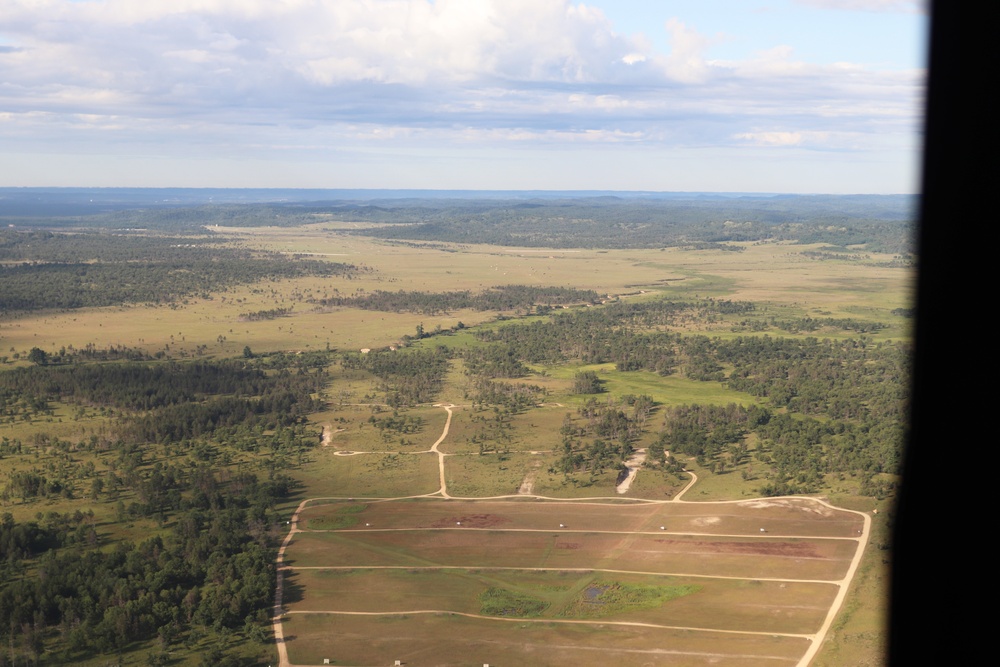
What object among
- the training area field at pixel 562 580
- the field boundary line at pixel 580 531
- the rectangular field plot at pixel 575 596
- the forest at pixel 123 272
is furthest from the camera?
the forest at pixel 123 272

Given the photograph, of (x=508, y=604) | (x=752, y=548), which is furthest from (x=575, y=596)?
(x=752, y=548)

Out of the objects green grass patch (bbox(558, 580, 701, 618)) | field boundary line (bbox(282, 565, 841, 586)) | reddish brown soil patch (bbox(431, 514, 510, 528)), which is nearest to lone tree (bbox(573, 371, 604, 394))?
reddish brown soil patch (bbox(431, 514, 510, 528))

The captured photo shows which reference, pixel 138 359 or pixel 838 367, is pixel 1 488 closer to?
pixel 138 359

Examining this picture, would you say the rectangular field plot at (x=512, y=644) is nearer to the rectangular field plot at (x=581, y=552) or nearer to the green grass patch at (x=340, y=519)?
the rectangular field plot at (x=581, y=552)

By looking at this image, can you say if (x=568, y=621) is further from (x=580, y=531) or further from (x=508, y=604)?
(x=580, y=531)

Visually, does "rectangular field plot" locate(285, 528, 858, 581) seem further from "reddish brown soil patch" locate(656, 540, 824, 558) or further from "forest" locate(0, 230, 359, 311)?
"forest" locate(0, 230, 359, 311)

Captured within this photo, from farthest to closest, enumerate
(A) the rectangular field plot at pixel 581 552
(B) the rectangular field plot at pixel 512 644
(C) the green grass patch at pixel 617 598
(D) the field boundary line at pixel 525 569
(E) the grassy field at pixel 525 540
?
(A) the rectangular field plot at pixel 581 552
(D) the field boundary line at pixel 525 569
(C) the green grass patch at pixel 617 598
(E) the grassy field at pixel 525 540
(B) the rectangular field plot at pixel 512 644

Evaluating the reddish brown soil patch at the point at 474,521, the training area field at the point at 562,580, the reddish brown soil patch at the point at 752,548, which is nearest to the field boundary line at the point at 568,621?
the training area field at the point at 562,580

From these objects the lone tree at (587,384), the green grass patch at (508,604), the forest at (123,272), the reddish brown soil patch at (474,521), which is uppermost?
the forest at (123,272)
